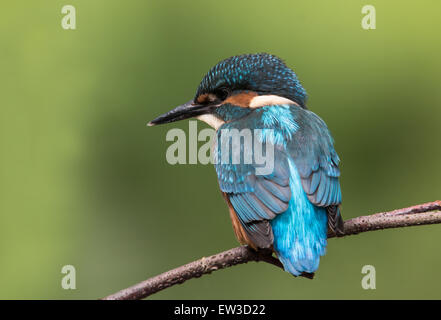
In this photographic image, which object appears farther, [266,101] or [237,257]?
[266,101]

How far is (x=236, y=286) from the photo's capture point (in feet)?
11.6

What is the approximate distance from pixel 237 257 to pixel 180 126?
1.44 m

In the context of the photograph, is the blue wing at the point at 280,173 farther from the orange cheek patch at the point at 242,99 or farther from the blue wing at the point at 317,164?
the orange cheek patch at the point at 242,99

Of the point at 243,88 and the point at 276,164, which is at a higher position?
the point at 243,88

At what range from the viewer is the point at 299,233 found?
2145 millimetres

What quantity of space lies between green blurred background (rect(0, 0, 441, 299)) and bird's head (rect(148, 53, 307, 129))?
2.38 feet

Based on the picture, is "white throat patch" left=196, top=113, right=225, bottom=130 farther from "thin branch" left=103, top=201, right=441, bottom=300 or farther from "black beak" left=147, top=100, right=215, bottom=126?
"thin branch" left=103, top=201, right=441, bottom=300

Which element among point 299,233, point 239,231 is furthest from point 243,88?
point 299,233

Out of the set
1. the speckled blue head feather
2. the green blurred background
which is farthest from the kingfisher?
the green blurred background

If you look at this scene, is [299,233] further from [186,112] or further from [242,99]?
[186,112]

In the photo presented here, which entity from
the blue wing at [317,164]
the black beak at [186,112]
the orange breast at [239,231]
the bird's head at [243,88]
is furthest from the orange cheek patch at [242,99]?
the orange breast at [239,231]

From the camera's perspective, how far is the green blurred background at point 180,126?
3.48m

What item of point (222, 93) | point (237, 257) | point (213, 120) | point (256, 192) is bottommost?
point (237, 257)

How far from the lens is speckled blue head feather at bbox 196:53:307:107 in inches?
104
